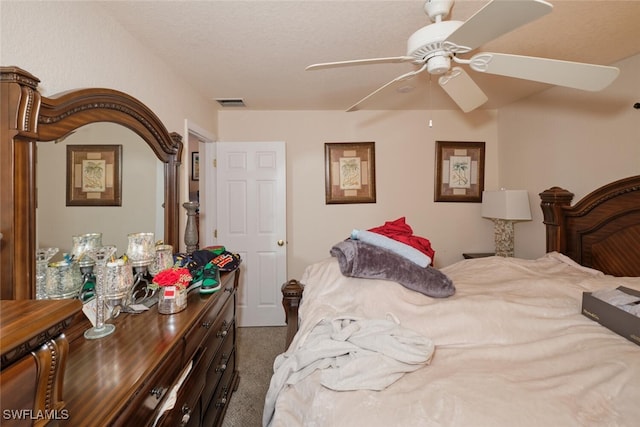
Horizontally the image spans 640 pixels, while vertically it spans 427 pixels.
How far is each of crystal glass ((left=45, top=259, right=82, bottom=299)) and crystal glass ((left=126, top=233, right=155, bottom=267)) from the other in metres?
0.22

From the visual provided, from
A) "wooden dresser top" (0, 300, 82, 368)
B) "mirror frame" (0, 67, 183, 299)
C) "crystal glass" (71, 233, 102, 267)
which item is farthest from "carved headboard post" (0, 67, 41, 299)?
"wooden dresser top" (0, 300, 82, 368)

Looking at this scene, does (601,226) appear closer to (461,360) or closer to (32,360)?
(461,360)

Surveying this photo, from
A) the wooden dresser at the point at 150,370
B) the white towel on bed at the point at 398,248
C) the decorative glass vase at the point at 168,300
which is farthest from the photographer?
the white towel on bed at the point at 398,248

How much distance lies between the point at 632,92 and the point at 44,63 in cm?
340

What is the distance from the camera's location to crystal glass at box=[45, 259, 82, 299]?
107cm

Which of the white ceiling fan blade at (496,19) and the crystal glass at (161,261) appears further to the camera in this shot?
the crystal glass at (161,261)

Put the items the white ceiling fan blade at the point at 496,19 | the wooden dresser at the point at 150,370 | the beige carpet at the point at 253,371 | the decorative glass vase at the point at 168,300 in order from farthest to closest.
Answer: the beige carpet at the point at 253,371 → the decorative glass vase at the point at 168,300 → the white ceiling fan blade at the point at 496,19 → the wooden dresser at the point at 150,370

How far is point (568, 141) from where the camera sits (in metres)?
2.38

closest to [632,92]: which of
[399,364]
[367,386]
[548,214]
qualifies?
[548,214]

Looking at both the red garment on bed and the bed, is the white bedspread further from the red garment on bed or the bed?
the red garment on bed

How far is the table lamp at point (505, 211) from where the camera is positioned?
263cm

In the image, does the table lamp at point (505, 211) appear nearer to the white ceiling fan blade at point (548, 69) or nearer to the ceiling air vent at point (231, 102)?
the white ceiling fan blade at point (548, 69)

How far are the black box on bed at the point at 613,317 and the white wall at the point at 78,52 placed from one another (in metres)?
2.58

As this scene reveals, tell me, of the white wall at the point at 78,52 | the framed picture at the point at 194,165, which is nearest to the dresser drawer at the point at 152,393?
the white wall at the point at 78,52
